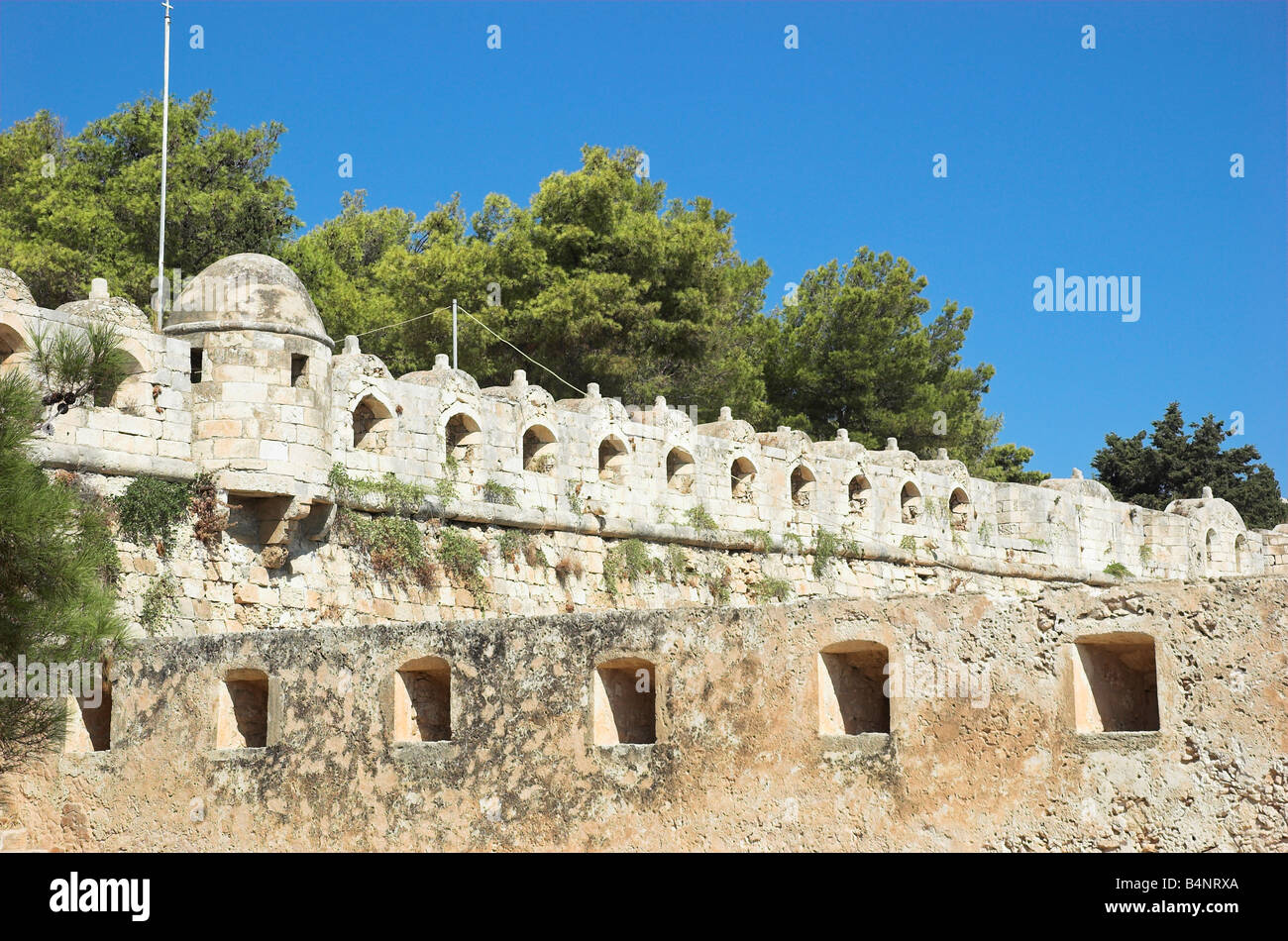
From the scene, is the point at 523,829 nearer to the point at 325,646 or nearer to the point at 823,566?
the point at 325,646

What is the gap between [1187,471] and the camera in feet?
144

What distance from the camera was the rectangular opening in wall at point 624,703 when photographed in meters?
8.91

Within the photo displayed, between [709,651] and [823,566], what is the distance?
13.7 meters

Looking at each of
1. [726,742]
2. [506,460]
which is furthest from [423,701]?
[506,460]

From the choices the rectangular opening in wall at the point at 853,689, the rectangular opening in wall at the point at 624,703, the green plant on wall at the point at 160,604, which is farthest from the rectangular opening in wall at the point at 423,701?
the green plant on wall at the point at 160,604

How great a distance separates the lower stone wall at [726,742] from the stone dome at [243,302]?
4.85 metres

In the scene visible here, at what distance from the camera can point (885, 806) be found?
779 centimetres

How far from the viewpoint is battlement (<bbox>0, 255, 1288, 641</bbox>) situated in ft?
48.7

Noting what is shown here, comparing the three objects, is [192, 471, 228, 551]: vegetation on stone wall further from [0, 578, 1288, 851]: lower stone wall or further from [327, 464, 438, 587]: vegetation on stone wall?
[0, 578, 1288, 851]: lower stone wall

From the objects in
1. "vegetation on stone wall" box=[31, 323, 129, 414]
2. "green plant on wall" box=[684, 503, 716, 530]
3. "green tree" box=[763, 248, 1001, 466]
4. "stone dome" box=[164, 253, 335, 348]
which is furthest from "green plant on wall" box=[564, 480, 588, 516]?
"green tree" box=[763, 248, 1001, 466]

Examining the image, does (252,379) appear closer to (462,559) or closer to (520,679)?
(462,559)

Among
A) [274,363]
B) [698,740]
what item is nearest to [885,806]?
[698,740]

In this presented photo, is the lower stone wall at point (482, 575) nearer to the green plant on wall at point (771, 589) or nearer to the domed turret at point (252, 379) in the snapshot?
the green plant on wall at point (771, 589)

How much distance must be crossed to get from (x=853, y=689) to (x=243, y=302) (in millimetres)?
8704
